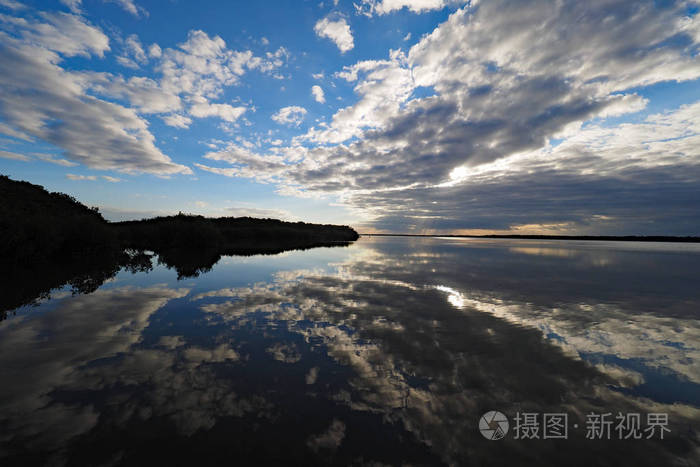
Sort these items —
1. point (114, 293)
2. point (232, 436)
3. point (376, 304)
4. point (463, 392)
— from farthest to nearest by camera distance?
point (114, 293), point (376, 304), point (463, 392), point (232, 436)

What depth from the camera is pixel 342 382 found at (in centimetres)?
601

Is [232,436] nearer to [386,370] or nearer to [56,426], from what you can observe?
[56,426]

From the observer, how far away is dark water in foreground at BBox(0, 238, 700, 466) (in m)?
4.12

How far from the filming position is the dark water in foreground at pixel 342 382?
4117mm

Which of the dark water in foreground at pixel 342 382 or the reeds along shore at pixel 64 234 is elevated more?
the reeds along shore at pixel 64 234

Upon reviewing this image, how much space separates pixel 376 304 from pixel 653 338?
9.52 metres

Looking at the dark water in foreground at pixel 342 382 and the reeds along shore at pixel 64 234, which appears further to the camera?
the reeds along shore at pixel 64 234

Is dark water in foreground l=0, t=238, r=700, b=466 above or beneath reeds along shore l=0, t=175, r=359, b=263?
beneath

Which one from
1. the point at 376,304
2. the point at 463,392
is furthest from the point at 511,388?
the point at 376,304

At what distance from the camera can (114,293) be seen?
14398 mm

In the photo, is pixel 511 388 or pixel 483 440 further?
pixel 511 388

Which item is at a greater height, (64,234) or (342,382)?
(64,234)

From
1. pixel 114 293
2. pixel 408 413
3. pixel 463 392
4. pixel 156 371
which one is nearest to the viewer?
pixel 408 413

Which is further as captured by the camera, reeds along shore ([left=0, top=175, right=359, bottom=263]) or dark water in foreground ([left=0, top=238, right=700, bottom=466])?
reeds along shore ([left=0, top=175, right=359, bottom=263])
